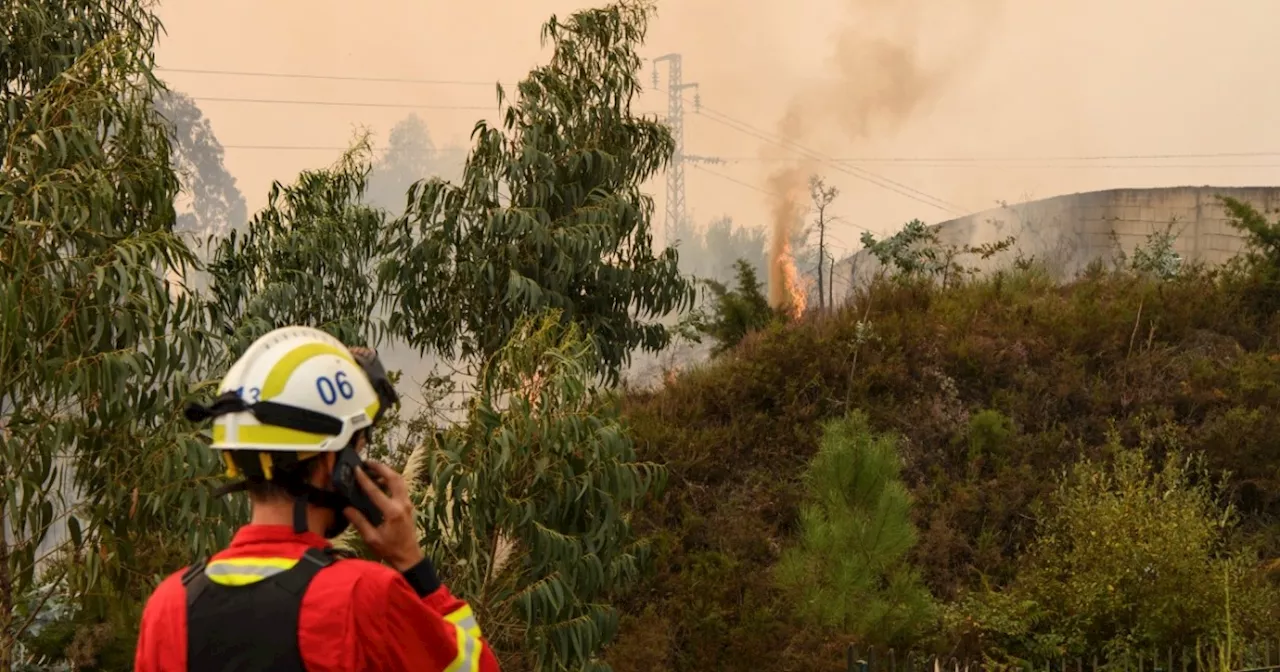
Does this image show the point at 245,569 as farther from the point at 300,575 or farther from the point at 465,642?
the point at 465,642

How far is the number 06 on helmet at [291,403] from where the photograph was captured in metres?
1.92

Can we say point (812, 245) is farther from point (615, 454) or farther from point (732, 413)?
point (615, 454)

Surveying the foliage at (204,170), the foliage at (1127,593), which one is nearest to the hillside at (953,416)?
the foliage at (1127,593)

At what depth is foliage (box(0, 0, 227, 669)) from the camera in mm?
5555

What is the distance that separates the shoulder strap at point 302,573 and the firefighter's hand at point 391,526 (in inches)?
3.1

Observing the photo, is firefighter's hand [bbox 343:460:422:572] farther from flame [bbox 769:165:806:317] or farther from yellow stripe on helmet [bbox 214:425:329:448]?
flame [bbox 769:165:806:317]

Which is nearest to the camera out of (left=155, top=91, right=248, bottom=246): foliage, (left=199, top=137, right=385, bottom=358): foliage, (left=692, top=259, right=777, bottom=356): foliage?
(left=199, top=137, right=385, bottom=358): foliage

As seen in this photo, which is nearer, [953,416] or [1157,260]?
[953,416]

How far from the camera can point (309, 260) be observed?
31.3 ft

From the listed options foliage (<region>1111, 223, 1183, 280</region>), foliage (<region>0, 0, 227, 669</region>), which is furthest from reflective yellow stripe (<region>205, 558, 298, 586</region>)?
foliage (<region>1111, 223, 1183, 280</region>)

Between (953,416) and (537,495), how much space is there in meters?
8.34

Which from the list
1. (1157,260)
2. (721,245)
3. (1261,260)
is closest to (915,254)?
(1157,260)

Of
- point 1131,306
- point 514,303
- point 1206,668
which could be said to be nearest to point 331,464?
point 514,303

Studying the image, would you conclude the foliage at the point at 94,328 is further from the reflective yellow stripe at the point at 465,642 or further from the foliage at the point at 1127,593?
the foliage at the point at 1127,593
